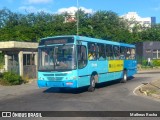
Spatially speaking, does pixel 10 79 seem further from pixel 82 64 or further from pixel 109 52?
pixel 82 64

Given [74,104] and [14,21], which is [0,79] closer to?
[74,104]

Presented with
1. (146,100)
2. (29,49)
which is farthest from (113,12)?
(146,100)

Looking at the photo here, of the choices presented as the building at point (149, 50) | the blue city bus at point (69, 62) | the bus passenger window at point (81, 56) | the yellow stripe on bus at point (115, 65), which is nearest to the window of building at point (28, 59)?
the yellow stripe on bus at point (115, 65)

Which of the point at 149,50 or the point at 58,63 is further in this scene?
the point at 149,50

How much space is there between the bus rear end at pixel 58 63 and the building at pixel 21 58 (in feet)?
39.3

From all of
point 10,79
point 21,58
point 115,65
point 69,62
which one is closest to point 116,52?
point 115,65

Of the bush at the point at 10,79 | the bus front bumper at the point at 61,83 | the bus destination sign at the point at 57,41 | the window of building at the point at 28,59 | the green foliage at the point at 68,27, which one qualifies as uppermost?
the green foliage at the point at 68,27

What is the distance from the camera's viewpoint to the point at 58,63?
1794 cm

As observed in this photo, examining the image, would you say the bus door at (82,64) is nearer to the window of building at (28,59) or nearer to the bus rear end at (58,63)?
the bus rear end at (58,63)

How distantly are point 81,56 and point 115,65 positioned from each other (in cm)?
578

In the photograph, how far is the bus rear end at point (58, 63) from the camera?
17625mm

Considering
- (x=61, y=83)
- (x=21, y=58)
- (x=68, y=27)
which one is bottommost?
(x=61, y=83)

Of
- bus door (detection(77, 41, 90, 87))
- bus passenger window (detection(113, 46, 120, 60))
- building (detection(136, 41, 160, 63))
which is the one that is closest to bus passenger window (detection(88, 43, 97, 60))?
bus door (detection(77, 41, 90, 87))

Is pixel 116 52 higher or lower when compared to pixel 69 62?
higher
